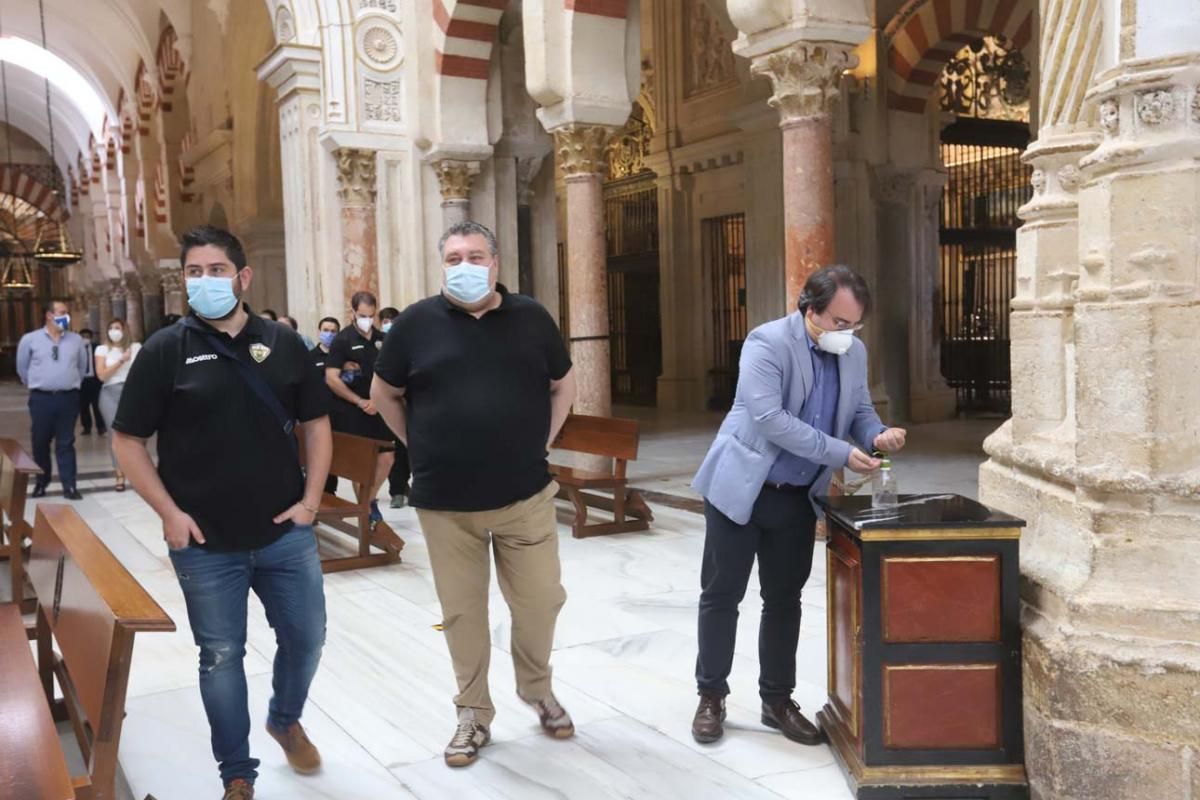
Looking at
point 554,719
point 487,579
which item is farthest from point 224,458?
point 554,719

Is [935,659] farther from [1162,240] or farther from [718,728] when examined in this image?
[1162,240]

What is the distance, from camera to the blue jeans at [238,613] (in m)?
3.07

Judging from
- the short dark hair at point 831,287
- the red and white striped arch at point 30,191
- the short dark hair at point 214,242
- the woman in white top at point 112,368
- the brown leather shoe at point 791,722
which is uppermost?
the red and white striped arch at point 30,191

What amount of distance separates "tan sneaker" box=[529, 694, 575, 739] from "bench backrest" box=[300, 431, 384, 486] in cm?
277

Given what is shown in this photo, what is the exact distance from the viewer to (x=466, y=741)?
3.55 meters

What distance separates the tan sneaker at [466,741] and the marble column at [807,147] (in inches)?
170

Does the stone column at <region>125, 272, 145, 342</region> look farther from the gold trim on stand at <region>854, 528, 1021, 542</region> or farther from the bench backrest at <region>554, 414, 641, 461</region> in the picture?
the gold trim on stand at <region>854, 528, 1021, 542</region>

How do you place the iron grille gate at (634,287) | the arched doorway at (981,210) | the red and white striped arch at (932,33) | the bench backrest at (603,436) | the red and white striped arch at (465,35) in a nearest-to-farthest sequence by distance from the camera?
the bench backrest at (603,436) → the red and white striped arch at (465,35) → the red and white striped arch at (932,33) → the arched doorway at (981,210) → the iron grille gate at (634,287)

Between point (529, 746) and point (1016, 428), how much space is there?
1.94 m

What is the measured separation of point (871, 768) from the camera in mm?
3133

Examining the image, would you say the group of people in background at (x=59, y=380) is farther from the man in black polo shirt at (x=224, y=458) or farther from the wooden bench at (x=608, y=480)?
the man in black polo shirt at (x=224, y=458)

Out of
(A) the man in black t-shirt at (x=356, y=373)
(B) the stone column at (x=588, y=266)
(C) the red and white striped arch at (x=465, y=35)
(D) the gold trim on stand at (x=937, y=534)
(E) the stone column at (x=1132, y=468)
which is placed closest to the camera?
(E) the stone column at (x=1132, y=468)

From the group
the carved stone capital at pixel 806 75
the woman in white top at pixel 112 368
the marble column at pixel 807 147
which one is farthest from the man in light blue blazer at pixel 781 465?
the woman in white top at pixel 112 368

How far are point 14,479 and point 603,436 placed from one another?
346 cm
